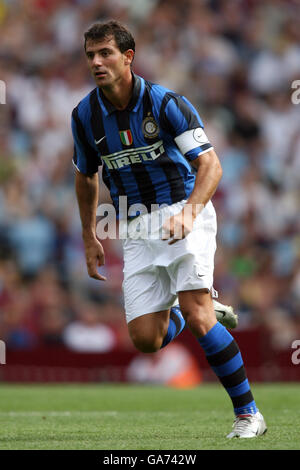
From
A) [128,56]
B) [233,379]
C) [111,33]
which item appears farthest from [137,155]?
[233,379]

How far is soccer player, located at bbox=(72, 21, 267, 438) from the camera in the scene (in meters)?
4.89

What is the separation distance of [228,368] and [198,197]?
0.91m

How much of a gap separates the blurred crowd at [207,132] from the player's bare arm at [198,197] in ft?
20.3

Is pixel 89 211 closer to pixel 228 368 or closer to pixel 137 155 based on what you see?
pixel 137 155

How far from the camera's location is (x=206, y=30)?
46.7 ft

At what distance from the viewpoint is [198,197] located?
15.8 ft

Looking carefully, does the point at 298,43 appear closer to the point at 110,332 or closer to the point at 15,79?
the point at 15,79

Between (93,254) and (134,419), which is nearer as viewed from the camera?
(93,254)

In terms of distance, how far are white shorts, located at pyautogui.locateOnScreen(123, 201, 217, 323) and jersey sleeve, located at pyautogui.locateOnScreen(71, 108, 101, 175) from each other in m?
0.43

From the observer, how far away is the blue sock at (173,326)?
544cm

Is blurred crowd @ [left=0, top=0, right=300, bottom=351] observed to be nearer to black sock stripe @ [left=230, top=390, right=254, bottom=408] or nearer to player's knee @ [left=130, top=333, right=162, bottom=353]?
player's knee @ [left=130, top=333, right=162, bottom=353]

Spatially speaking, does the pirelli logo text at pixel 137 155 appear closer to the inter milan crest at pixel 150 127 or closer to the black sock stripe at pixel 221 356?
the inter milan crest at pixel 150 127

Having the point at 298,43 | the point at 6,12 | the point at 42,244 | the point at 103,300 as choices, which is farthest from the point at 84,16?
the point at 103,300
